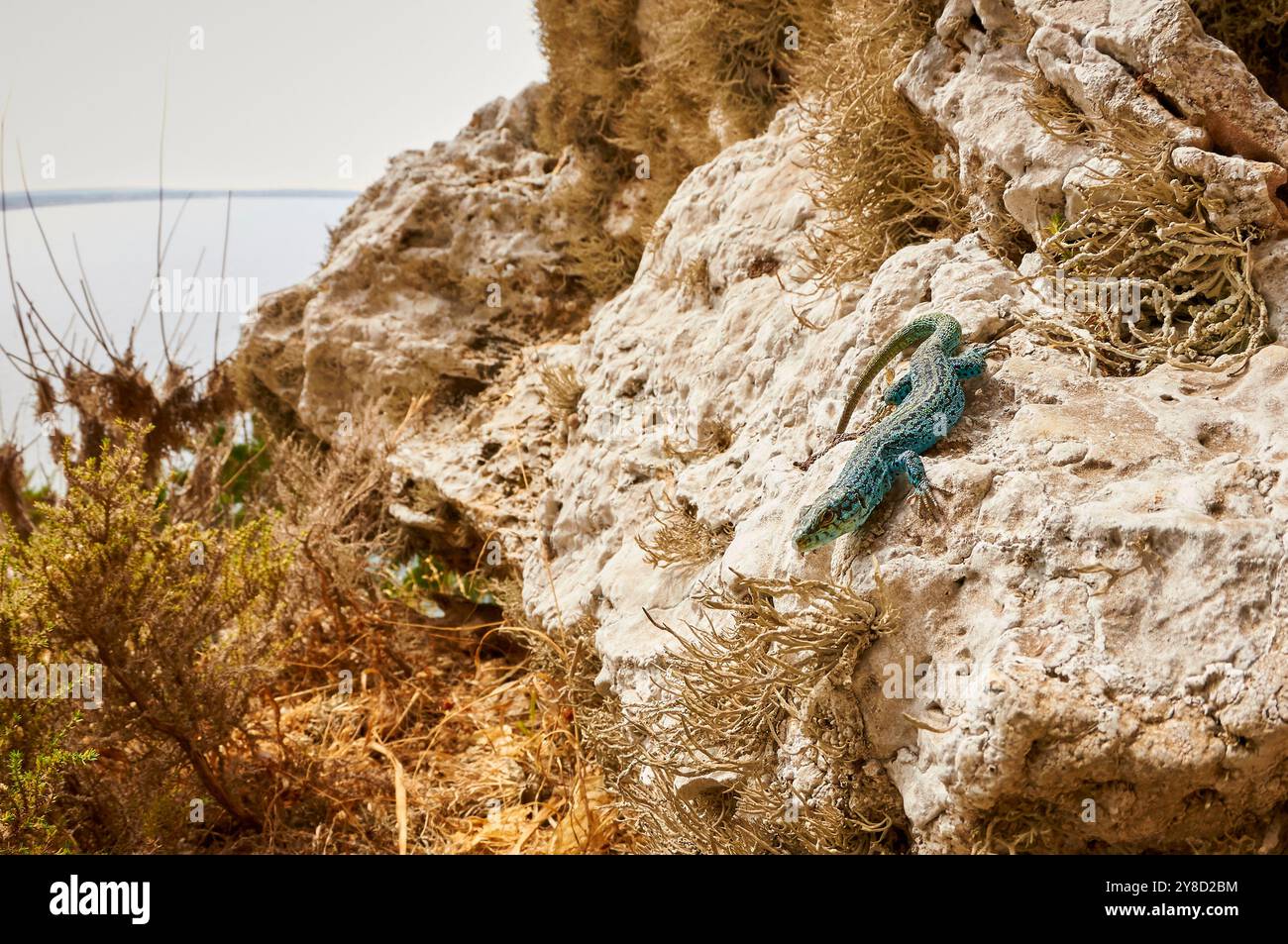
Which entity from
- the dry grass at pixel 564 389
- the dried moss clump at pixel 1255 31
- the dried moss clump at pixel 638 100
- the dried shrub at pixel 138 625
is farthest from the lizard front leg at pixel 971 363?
the dried shrub at pixel 138 625

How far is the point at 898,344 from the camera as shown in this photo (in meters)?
2.69

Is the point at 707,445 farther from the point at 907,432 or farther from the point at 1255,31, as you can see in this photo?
the point at 1255,31

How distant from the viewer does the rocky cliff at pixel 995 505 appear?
Answer: 1.85 metres

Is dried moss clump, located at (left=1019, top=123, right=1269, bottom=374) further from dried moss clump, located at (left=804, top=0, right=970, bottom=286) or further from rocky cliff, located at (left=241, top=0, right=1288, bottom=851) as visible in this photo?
dried moss clump, located at (left=804, top=0, right=970, bottom=286)

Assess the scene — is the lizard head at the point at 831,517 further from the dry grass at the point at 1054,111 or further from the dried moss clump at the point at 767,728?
the dry grass at the point at 1054,111

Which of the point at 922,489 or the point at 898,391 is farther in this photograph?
the point at 898,391

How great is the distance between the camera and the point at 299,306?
246 inches

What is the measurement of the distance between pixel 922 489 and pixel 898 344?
2.07 feet

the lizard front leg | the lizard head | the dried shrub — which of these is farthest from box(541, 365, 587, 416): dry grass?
the lizard head

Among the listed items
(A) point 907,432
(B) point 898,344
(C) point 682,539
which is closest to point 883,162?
(B) point 898,344

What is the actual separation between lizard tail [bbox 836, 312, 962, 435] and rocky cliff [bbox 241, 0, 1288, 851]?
0.32ft
